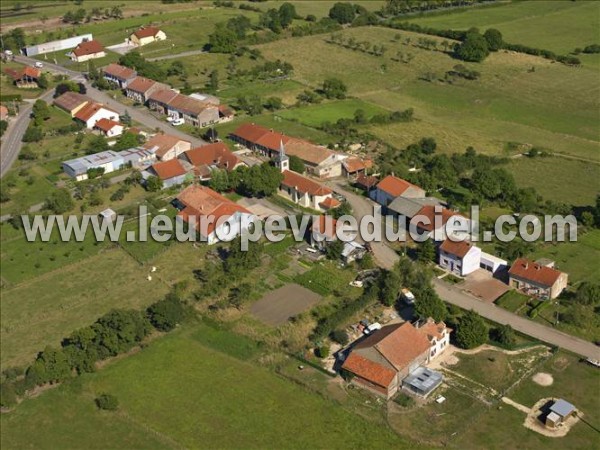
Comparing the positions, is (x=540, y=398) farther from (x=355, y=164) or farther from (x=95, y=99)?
(x=95, y=99)

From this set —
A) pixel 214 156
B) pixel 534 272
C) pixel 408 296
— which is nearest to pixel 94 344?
pixel 408 296

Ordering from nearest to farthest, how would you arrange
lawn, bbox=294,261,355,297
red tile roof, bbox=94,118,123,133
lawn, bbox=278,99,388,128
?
lawn, bbox=294,261,355,297, red tile roof, bbox=94,118,123,133, lawn, bbox=278,99,388,128

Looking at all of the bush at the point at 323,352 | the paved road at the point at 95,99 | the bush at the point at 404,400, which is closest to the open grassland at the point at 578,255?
the bush at the point at 404,400

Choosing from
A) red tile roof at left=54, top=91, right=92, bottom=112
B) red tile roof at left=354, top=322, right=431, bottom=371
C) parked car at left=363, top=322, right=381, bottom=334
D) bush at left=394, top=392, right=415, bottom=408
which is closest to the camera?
bush at left=394, top=392, right=415, bottom=408

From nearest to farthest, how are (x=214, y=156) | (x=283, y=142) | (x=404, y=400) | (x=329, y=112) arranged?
(x=404, y=400)
(x=214, y=156)
(x=283, y=142)
(x=329, y=112)

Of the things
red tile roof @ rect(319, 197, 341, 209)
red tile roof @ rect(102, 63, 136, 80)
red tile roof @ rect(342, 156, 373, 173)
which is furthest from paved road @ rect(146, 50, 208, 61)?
red tile roof @ rect(319, 197, 341, 209)

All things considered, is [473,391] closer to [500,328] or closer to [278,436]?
[500,328]

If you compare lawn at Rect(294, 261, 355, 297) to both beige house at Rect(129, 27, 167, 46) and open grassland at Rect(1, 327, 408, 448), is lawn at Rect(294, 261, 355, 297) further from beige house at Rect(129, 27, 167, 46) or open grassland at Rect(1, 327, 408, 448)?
beige house at Rect(129, 27, 167, 46)
